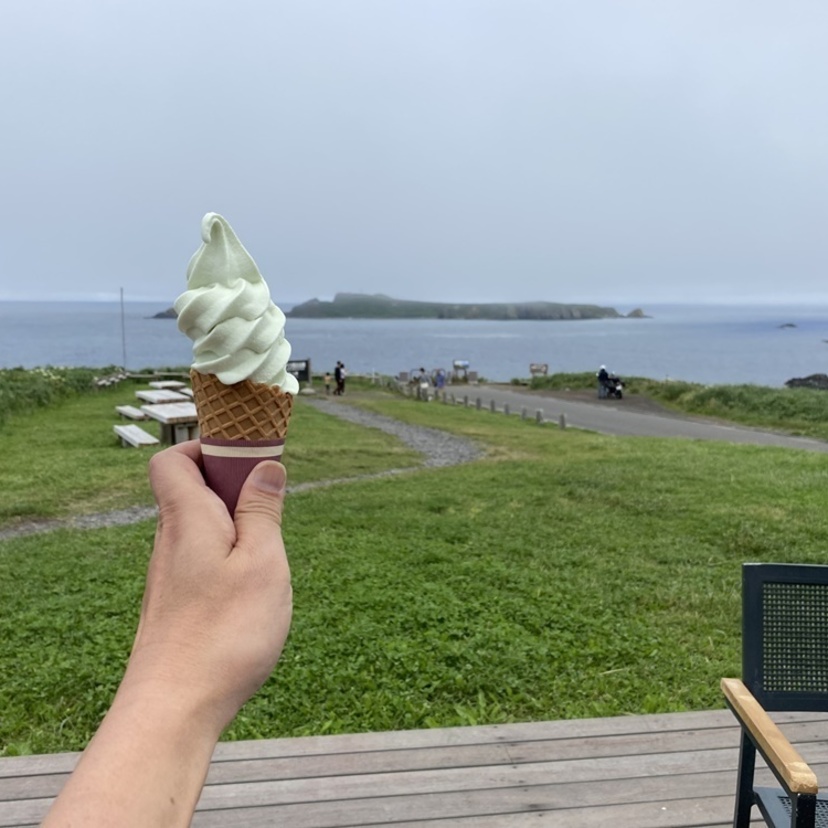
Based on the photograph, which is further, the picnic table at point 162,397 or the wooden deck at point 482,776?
the picnic table at point 162,397

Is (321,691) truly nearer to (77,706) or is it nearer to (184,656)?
(77,706)

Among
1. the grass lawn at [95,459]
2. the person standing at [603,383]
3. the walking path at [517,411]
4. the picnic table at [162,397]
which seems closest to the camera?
the walking path at [517,411]

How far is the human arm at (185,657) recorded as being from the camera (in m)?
1.11

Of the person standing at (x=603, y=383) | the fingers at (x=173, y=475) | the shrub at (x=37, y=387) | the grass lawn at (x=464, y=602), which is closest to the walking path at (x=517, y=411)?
the grass lawn at (x=464, y=602)

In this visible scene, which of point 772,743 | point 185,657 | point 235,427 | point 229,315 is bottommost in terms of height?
point 772,743

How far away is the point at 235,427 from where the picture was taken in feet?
6.77

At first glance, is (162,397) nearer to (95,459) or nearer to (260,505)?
(95,459)

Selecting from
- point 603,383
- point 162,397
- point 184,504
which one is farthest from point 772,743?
point 603,383

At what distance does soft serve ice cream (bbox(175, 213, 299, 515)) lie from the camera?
2.07 meters

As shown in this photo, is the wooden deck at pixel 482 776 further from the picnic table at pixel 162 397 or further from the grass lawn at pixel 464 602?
the picnic table at pixel 162 397

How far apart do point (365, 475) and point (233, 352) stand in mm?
10359

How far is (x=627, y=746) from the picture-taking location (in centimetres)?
325

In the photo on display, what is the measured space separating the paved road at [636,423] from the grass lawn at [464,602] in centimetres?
996

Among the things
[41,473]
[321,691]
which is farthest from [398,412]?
[321,691]
